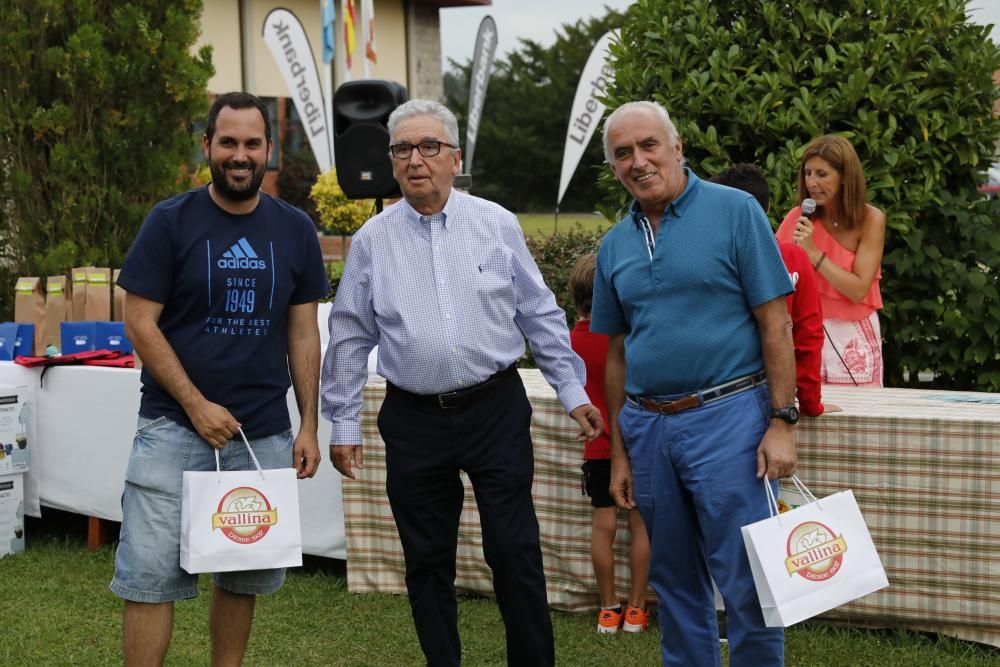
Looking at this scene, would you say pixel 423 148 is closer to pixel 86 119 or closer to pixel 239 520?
pixel 239 520

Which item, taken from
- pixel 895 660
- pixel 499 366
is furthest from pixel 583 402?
pixel 895 660

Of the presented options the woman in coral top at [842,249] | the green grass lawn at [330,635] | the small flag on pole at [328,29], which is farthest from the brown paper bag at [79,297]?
the small flag on pole at [328,29]

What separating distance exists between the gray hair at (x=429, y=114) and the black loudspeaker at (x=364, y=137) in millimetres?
3944

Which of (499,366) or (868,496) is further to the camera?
(868,496)

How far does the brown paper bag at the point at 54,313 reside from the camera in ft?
21.3

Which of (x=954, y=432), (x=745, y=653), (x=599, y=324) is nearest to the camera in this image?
(x=745, y=653)

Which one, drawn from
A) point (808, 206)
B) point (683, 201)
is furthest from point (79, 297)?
point (683, 201)

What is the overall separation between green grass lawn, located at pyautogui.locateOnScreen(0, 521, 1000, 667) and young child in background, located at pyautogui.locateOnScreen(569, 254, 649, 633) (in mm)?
104

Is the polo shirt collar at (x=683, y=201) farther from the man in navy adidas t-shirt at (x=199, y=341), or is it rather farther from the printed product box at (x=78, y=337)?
the printed product box at (x=78, y=337)

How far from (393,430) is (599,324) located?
→ 0.69 metres

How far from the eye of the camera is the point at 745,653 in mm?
3227

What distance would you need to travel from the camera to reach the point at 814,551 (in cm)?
307

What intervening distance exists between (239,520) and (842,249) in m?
2.57

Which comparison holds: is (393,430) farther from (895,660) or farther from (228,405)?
(895,660)
